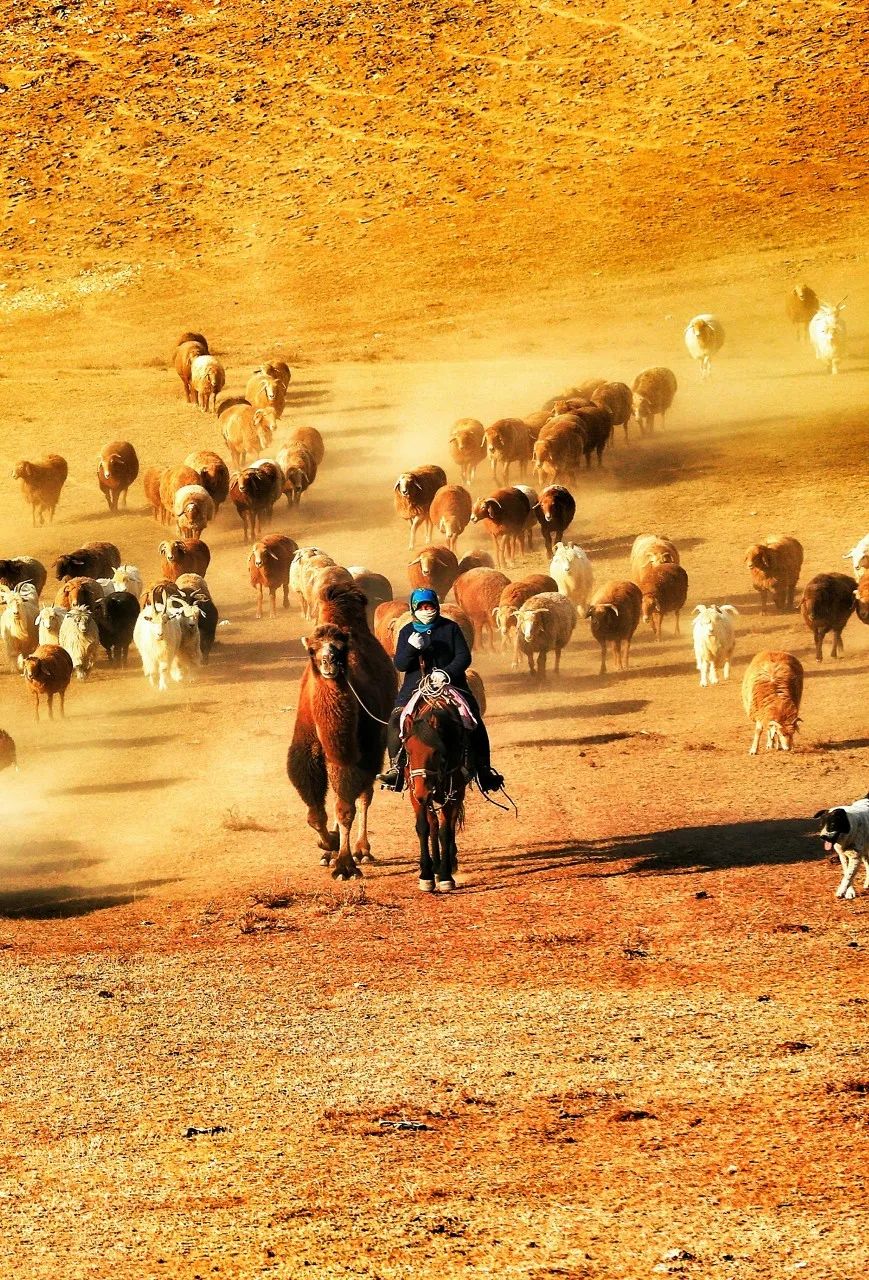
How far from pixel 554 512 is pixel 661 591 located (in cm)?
409

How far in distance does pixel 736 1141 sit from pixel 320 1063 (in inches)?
101

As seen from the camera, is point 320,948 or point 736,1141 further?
point 320,948

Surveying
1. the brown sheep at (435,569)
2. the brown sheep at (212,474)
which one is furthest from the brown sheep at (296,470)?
the brown sheep at (435,569)

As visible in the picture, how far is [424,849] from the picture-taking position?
1316 cm

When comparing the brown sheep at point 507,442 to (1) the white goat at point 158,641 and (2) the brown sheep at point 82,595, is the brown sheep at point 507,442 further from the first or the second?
(1) the white goat at point 158,641

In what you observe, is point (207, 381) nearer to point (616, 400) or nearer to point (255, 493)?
point (255, 493)

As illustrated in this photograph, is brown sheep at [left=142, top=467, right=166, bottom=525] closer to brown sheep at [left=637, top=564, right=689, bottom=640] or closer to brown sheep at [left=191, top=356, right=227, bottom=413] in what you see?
brown sheep at [left=191, top=356, right=227, bottom=413]

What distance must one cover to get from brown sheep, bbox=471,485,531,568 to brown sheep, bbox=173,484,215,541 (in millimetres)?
4656

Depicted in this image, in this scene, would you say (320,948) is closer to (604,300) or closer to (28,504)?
(28,504)

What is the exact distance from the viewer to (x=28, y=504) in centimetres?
3186

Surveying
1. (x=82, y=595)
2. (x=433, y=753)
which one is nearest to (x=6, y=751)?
(x=82, y=595)

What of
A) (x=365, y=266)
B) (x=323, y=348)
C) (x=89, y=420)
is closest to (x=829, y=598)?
(x=89, y=420)

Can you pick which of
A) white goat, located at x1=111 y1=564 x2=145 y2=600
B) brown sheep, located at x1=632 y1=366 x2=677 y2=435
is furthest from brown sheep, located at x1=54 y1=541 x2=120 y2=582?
brown sheep, located at x1=632 y1=366 x2=677 y2=435

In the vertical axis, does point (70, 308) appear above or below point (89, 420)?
above
